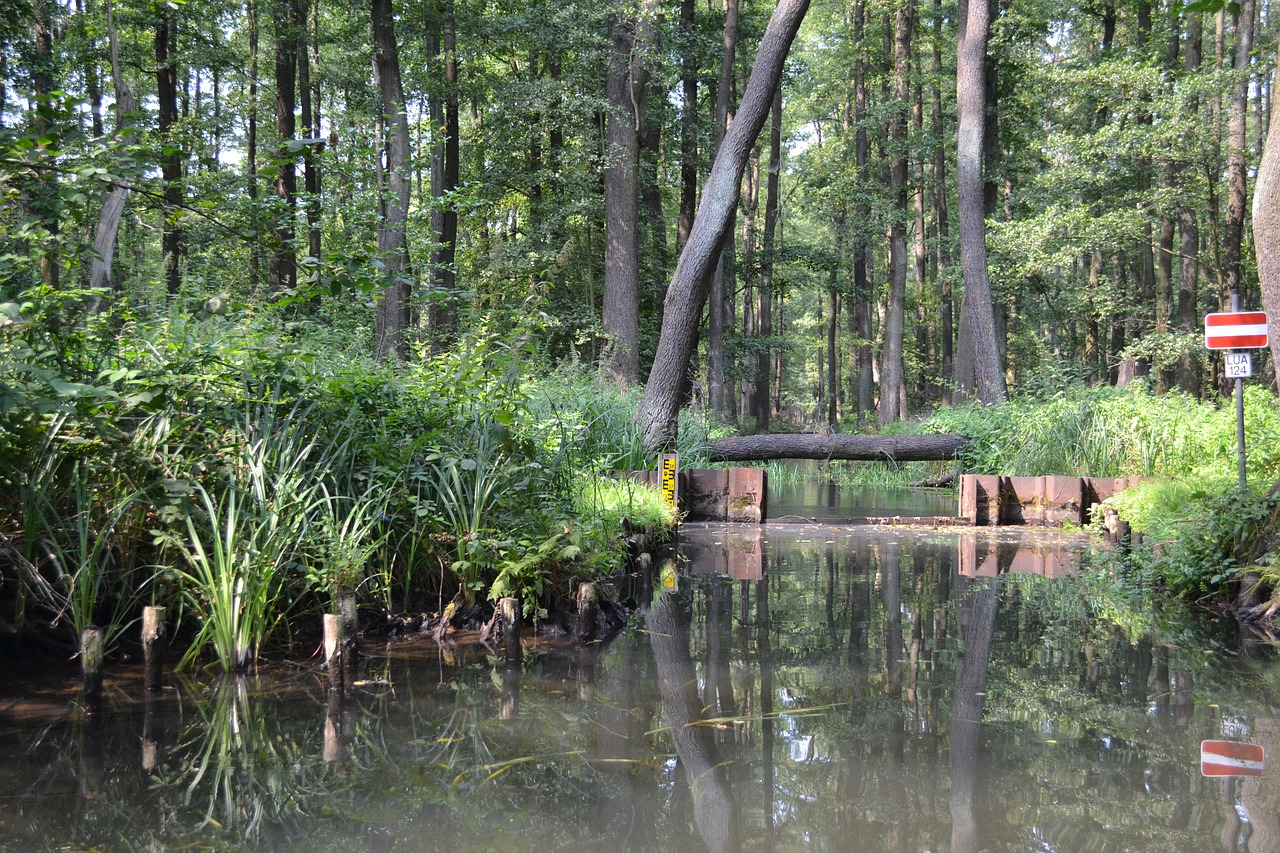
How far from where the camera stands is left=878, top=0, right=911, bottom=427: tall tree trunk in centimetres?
2267

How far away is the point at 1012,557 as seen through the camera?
8.55 m

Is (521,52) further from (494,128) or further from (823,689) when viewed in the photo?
(823,689)

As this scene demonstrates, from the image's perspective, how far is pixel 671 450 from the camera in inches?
454

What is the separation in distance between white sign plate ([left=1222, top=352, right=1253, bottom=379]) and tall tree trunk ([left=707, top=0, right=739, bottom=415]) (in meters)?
10.8

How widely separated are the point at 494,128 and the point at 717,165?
855 cm

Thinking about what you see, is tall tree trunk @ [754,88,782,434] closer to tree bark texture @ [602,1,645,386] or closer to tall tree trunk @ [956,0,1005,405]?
tree bark texture @ [602,1,645,386]

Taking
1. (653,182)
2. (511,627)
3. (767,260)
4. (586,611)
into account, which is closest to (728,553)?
(586,611)

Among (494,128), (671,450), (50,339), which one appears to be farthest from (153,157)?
(494,128)

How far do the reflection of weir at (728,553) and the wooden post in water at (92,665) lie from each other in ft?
14.7

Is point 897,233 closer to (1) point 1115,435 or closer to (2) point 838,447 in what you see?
(2) point 838,447

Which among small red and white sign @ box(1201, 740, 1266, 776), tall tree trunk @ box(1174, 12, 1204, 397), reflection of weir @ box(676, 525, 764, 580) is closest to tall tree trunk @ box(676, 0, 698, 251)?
tall tree trunk @ box(1174, 12, 1204, 397)

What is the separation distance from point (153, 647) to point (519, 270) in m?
14.4

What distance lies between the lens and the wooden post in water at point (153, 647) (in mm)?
4094

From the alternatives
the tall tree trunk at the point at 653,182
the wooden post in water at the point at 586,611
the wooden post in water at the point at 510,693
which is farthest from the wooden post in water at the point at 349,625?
the tall tree trunk at the point at 653,182
